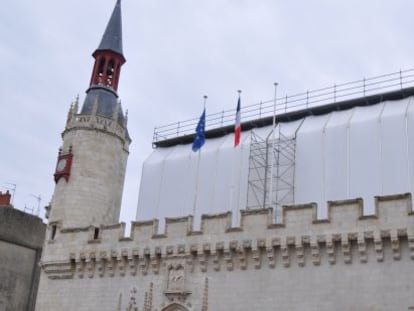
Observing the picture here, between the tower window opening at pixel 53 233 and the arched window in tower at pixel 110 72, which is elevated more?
the arched window in tower at pixel 110 72

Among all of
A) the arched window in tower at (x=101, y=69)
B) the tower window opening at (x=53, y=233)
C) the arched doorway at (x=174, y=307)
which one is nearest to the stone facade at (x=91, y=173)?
the tower window opening at (x=53, y=233)

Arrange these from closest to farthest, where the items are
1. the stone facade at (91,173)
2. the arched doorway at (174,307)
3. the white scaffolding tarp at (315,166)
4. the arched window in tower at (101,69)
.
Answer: the arched doorway at (174,307) → the white scaffolding tarp at (315,166) → the stone facade at (91,173) → the arched window in tower at (101,69)

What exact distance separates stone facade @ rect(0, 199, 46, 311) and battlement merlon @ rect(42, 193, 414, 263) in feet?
30.5

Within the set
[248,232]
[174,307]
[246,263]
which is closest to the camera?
[246,263]

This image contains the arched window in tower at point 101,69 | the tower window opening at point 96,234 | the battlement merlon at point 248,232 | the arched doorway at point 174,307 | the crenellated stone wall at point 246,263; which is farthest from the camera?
the arched window in tower at point 101,69

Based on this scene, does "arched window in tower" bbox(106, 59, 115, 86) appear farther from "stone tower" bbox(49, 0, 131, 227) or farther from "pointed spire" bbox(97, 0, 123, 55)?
"pointed spire" bbox(97, 0, 123, 55)

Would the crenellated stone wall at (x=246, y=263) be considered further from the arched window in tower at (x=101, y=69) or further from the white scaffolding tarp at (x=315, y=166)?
the arched window in tower at (x=101, y=69)

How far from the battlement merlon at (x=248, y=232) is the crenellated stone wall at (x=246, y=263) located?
0.04 meters

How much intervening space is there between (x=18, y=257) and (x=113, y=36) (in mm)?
16052

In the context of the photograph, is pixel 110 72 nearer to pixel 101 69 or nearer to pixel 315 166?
pixel 101 69

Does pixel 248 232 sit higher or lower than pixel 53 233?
lower

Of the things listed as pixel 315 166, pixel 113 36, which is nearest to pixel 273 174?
pixel 315 166

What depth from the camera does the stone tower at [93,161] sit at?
31109 millimetres

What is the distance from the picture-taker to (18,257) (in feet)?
129
